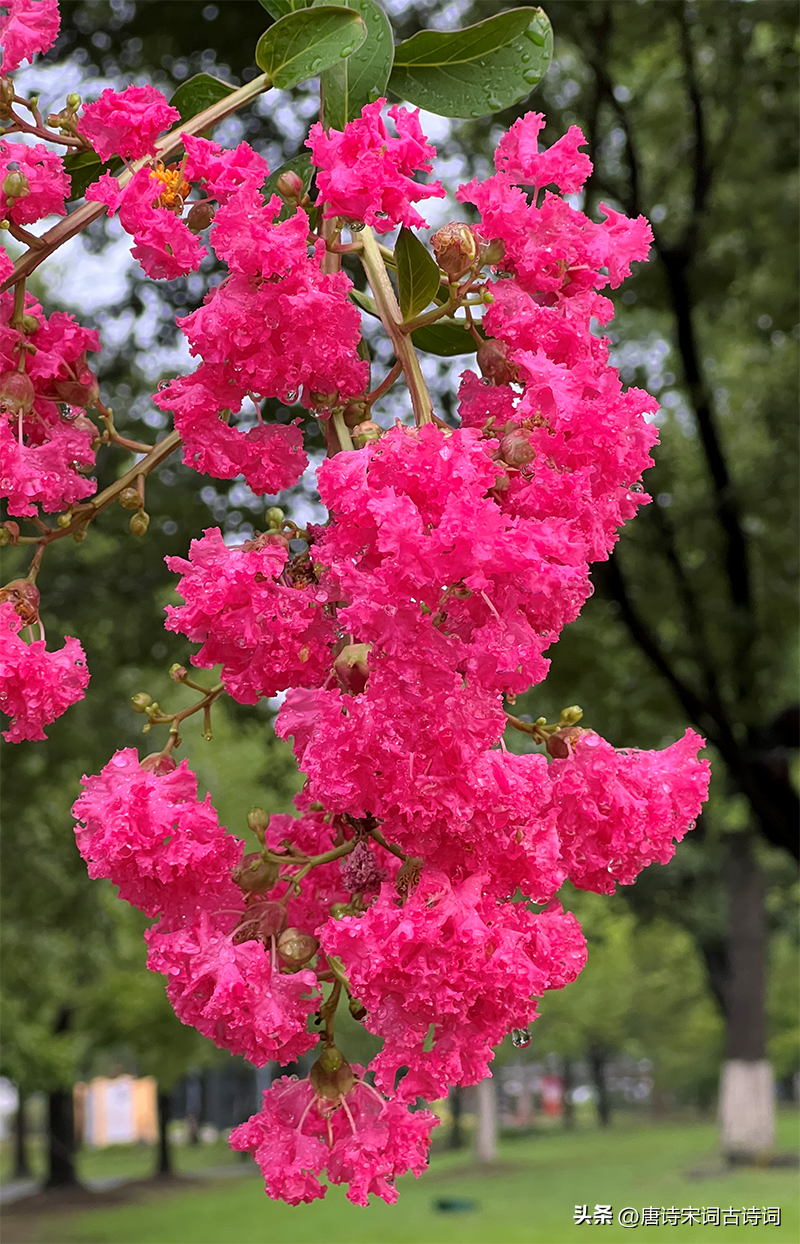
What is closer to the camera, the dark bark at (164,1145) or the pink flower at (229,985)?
the pink flower at (229,985)

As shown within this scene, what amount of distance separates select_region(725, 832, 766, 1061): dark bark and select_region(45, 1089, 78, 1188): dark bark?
8.85 meters

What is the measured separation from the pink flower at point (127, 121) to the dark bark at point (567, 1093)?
30.1m

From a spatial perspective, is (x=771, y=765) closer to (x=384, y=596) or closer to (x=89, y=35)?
(x=89, y=35)

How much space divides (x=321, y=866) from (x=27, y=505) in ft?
1.52

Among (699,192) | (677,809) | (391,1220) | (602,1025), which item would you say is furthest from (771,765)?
(602,1025)

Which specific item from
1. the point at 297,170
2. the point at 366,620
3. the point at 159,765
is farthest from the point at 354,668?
the point at 297,170

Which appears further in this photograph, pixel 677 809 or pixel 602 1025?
pixel 602 1025

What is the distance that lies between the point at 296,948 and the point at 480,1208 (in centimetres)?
1438

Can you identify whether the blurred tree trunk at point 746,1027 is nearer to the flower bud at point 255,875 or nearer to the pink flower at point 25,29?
the flower bud at point 255,875

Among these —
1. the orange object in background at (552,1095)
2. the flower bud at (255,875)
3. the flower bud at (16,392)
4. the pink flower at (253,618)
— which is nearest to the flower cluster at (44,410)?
the flower bud at (16,392)

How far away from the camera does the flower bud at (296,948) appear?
1187 millimetres

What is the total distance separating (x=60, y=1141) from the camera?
18406 millimetres

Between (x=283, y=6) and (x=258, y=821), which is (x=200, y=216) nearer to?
(x=283, y=6)

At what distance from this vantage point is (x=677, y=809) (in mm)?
1349
